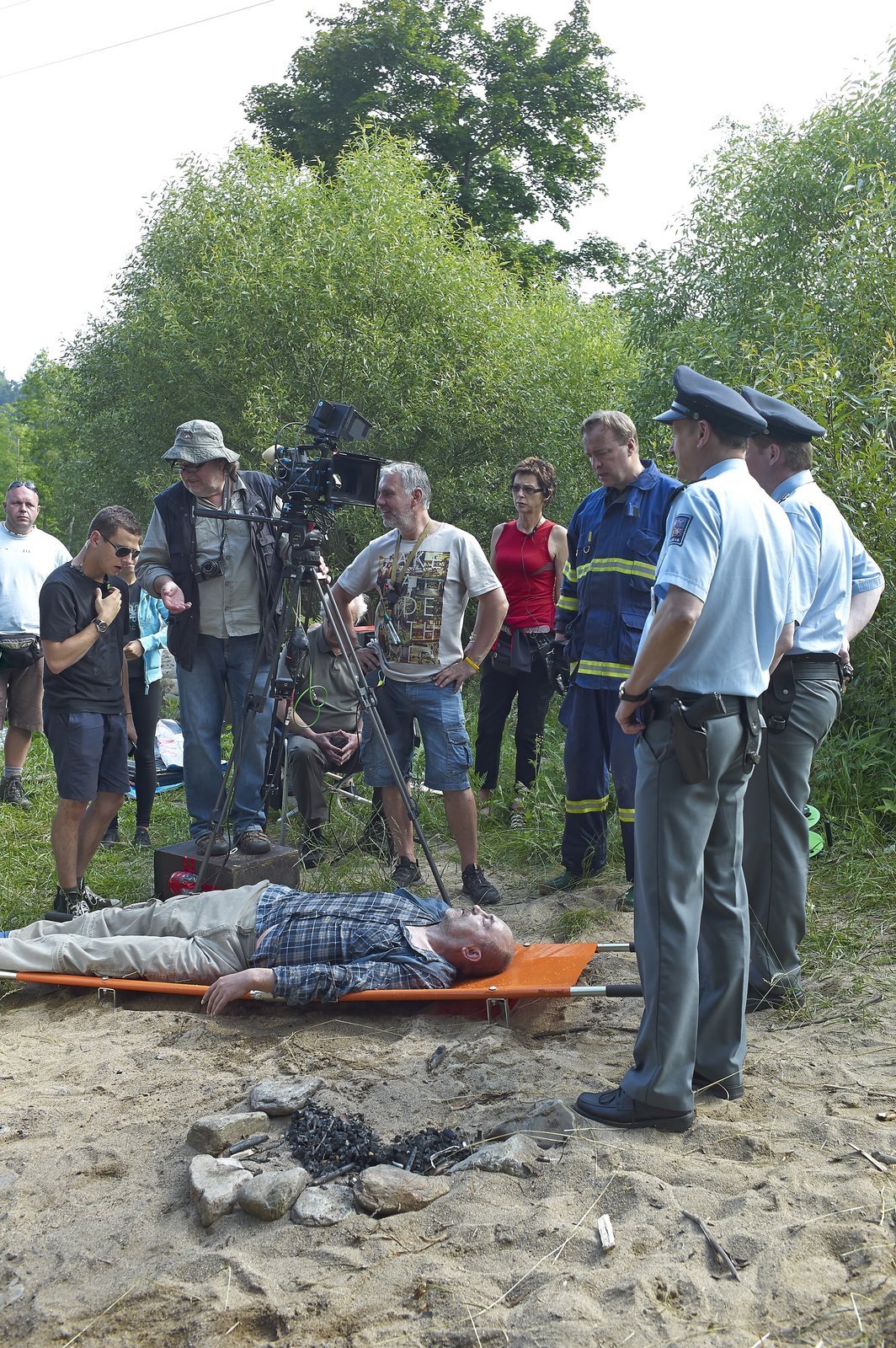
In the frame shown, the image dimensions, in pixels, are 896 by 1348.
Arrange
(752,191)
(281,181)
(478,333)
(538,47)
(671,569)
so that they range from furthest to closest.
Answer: (538,47), (281,181), (478,333), (752,191), (671,569)

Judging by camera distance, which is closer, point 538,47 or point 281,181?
point 281,181

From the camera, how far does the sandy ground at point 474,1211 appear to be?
209 cm

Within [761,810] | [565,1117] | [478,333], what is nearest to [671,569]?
[761,810]

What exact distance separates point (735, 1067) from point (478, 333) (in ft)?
38.4

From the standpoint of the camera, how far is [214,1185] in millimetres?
2504

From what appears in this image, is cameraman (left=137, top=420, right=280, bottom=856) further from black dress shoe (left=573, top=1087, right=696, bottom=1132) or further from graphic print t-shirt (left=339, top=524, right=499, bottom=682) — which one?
black dress shoe (left=573, top=1087, right=696, bottom=1132)

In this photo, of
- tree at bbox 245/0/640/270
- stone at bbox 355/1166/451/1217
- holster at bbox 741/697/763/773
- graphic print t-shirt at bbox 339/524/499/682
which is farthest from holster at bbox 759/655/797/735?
tree at bbox 245/0/640/270

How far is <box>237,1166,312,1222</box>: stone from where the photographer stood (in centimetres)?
244

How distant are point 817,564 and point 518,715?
283 cm

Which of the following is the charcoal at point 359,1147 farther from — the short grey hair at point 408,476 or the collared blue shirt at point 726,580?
the short grey hair at point 408,476

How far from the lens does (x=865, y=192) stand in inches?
405

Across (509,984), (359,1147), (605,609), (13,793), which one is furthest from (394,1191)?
(13,793)

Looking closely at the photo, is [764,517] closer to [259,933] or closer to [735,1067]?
[735,1067]

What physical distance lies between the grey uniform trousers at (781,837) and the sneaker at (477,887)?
1.52 metres
